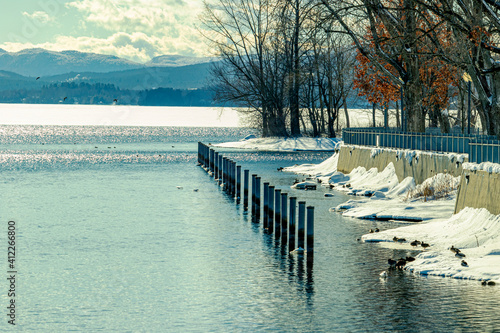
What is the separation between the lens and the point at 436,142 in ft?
Answer: 95.6

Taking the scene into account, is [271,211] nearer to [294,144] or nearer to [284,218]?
[284,218]

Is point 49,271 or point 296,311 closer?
point 296,311

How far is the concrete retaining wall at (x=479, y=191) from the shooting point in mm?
18109

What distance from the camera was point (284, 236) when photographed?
70.0ft

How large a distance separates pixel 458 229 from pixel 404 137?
44.7ft

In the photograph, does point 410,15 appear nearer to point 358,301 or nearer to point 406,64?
point 406,64

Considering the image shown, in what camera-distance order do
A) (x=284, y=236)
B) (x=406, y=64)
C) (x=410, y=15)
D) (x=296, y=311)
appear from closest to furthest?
(x=296, y=311) < (x=284, y=236) < (x=410, y=15) < (x=406, y=64)

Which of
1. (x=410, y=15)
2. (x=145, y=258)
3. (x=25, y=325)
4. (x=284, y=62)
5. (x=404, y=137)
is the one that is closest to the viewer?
(x=25, y=325)

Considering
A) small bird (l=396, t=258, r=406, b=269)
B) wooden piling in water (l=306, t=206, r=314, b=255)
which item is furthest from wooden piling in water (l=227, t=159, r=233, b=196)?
small bird (l=396, t=258, r=406, b=269)

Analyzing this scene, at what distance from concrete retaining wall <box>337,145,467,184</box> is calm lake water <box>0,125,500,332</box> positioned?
361 centimetres

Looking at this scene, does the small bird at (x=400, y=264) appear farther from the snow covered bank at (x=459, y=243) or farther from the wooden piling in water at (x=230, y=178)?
the wooden piling in water at (x=230, y=178)

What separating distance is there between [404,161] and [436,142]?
2.12 m

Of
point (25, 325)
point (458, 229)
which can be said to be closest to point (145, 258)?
point (25, 325)

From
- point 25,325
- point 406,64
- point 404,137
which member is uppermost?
point 406,64
